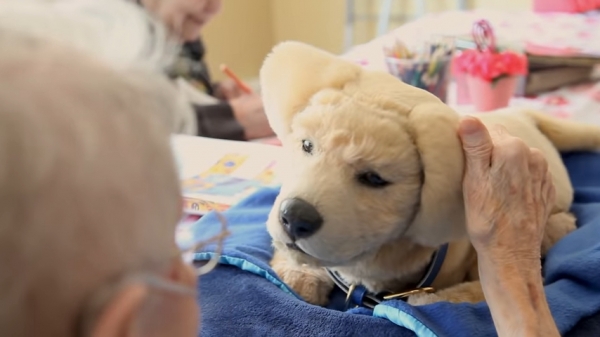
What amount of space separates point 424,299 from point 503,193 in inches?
6.1

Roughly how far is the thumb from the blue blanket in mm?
165

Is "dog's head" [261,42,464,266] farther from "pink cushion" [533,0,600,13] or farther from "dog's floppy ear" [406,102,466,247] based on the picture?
"pink cushion" [533,0,600,13]

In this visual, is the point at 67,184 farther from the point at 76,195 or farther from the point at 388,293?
the point at 388,293

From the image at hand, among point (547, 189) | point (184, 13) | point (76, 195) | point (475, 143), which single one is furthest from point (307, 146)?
point (184, 13)

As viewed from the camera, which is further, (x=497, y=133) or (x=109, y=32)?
(x=497, y=133)

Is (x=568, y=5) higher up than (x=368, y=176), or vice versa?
(x=368, y=176)

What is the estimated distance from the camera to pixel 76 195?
1.07 feet

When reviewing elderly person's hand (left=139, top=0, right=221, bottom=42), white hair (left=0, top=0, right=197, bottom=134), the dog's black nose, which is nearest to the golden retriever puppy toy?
the dog's black nose

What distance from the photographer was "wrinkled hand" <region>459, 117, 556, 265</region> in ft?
2.20

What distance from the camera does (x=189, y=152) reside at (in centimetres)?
124

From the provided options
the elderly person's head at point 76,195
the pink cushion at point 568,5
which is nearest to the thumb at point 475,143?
the elderly person's head at point 76,195

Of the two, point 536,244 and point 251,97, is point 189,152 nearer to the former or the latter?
point 251,97

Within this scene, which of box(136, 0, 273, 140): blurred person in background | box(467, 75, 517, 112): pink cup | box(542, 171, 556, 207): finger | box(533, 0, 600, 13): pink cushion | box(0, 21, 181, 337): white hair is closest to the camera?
box(0, 21, 181, 337): white hair

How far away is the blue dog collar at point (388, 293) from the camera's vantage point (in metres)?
0.77
